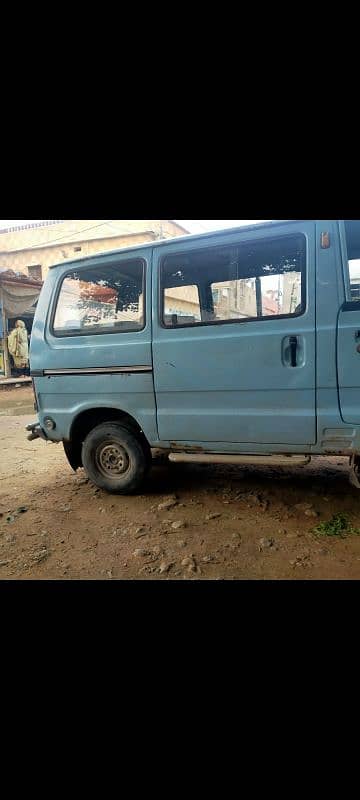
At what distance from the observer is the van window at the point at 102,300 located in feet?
11.3

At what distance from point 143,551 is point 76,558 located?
470 mm

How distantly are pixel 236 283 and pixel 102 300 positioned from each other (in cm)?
125

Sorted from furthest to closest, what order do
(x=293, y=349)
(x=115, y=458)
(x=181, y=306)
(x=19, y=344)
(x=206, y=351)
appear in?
(x=19, y=344) < (x=115, y=458) < (x=181, y=306) < (x=206, y=351) < (x=293, y=349)

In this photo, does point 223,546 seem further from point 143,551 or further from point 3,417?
point 3,417

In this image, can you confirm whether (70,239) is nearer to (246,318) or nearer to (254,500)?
(246,318)

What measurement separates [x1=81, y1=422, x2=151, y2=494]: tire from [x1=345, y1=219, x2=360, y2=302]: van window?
216 centimetres

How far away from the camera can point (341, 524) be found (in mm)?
2986

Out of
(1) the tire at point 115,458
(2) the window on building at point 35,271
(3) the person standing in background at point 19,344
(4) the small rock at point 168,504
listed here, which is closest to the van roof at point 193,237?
(1) the tire at point 115,458

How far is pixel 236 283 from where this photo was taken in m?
3.23

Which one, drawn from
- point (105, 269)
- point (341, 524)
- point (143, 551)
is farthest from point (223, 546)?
point (105, 269)

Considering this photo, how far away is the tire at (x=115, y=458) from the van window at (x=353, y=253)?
2159mm

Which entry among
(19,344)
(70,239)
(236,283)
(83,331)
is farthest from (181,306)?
(70,239)

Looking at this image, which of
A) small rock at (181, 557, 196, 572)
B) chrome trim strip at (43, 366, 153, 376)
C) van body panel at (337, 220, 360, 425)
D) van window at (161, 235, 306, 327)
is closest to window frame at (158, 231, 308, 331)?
van window at (161, 235, 306, 327)


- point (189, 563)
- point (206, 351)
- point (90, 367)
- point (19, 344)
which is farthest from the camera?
point (19, 344)
